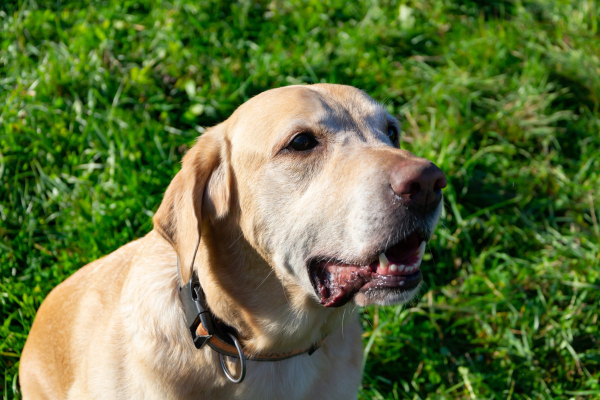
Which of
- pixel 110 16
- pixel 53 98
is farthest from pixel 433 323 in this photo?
pixel 110 16

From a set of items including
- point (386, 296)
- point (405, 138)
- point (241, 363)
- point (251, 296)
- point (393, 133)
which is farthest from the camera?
point (405, 138)

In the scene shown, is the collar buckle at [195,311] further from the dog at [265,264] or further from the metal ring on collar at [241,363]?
the metal ring on collar at [241,363]

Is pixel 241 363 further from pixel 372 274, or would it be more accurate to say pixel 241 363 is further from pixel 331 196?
pixel 331 196

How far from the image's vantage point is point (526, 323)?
3965 millimetres

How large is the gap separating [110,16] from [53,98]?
110 centimetres

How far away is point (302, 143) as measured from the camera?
2.60 m

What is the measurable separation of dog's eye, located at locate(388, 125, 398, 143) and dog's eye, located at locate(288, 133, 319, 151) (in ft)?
2.02

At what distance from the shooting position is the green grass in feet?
12.7

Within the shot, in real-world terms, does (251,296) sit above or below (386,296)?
below

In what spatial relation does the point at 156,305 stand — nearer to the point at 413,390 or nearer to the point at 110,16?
the point at 413,390

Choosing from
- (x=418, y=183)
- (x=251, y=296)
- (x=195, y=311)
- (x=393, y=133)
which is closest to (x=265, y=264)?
(x=251, y=296)

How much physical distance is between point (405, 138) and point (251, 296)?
9.39ft

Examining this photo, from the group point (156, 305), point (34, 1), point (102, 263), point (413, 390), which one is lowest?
point (413, 390)

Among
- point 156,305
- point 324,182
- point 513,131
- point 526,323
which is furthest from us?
point 513,131
